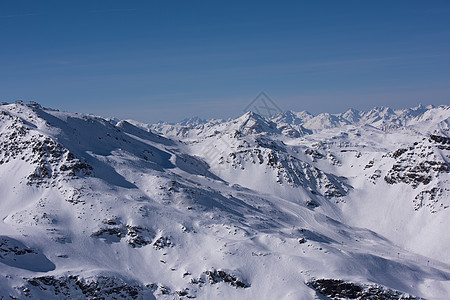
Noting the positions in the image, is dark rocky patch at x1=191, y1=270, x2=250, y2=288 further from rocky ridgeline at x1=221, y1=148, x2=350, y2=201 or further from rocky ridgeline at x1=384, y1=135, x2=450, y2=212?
rocky ridgeline at x1=384, y1=135, x2=450, y2=212

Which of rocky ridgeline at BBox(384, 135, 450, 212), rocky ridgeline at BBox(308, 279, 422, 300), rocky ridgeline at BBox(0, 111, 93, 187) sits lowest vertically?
rocky ridgeline at BBox(308, 279, 422, 300)

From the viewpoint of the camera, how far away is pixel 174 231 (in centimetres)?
10438

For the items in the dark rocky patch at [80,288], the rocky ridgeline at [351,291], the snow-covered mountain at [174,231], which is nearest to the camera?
→ the dark rocky patch at [80,288]

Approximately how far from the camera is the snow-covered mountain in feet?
282

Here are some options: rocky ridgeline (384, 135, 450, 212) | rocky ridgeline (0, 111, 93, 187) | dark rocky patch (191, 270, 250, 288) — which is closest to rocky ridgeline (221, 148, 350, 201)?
rocky ridgeline (384, 135, 450, 212)

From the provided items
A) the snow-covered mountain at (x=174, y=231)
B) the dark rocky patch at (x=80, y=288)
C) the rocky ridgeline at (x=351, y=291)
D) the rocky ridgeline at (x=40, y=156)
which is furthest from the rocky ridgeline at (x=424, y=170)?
the rocky ridgeline at (x=40, y=156)

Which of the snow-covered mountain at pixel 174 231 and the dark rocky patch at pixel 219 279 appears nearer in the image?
the snow-covered mountain at pixel 174 231

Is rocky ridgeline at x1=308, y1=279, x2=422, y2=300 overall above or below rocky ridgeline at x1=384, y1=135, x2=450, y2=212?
below

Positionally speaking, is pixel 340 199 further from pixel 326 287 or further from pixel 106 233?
pixel 106 233

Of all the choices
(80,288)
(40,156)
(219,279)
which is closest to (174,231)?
(219,279)

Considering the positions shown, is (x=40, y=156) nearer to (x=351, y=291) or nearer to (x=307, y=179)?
(x=351, y=291)

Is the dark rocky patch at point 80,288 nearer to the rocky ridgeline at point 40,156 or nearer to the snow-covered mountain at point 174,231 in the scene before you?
the snow-covered mountain at point 174,231

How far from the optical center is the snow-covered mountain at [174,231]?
85812 mm

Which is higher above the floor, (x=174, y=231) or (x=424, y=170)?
(x=424, y=170)
